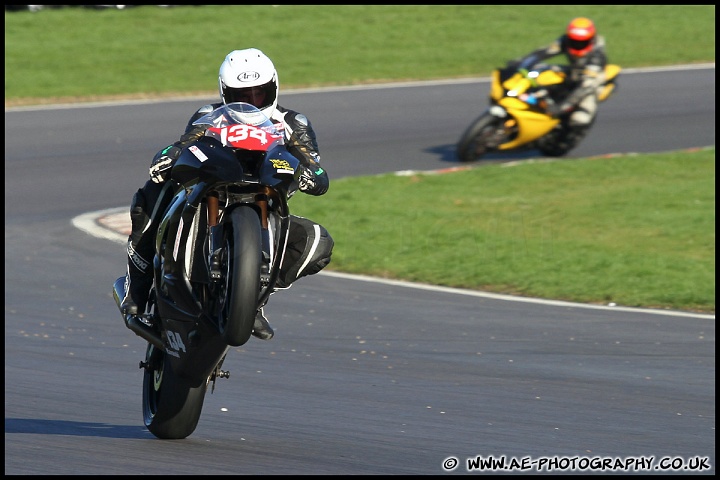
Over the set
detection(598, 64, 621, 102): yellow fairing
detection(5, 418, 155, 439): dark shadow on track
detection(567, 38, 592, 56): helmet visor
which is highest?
detection(5, 418, 155, 439): dark shadow on track

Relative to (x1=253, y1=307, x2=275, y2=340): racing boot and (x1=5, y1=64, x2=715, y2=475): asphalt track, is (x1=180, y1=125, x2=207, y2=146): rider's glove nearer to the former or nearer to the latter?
(x1=253, y1=307, x2=275, y2=340): racing boot

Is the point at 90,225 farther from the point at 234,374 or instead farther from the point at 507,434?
the point at 507,434

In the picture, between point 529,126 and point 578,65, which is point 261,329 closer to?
point 529,126

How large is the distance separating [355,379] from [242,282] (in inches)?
121

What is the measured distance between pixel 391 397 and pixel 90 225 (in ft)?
23.2

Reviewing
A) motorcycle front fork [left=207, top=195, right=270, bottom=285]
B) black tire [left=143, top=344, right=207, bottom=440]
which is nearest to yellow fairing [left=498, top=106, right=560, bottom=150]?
black tire [left=143, top=344, right=207, bottom=440]

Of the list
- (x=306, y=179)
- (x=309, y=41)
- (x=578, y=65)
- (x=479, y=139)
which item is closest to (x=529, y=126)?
(x=479, y=139)

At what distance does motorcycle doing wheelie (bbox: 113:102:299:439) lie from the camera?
18.1 ft

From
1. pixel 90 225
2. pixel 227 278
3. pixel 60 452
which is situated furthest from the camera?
pixel 90 225

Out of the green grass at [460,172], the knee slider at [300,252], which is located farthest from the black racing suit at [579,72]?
the knee slider at [300,252]

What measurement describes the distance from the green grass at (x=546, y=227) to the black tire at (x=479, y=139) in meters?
0.40

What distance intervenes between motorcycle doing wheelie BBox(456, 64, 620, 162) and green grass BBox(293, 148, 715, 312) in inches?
16.4

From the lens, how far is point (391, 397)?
25.9ft

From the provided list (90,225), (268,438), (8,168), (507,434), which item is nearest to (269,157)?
(268,438)
